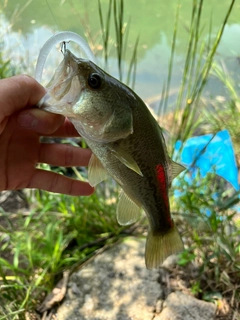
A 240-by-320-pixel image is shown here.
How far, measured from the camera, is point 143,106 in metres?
1.11

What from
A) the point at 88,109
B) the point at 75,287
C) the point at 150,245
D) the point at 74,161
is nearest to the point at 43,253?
the point at 75,287

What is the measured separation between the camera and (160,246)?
53.8 inches

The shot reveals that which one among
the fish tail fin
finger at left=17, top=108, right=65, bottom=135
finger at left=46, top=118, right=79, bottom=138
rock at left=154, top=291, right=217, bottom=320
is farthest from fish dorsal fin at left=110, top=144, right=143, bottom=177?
rock at left=154, top=291, right=217, bottom=320

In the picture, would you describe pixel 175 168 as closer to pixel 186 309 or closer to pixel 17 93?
pixel 17 93

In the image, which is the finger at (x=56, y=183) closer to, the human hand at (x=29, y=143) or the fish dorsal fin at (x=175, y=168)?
the human hand at (x=29, y=143)

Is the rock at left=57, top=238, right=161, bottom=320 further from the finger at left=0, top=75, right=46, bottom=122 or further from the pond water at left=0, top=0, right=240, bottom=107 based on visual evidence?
the pond water at left=0, top=0, right=240, bottom=107

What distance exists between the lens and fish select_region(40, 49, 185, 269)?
102 cm

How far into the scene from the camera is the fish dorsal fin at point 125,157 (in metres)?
1.06

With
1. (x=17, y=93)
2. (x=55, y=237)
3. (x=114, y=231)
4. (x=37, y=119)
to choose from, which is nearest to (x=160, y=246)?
(x=37, y=119)

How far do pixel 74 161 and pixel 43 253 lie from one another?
0.75m

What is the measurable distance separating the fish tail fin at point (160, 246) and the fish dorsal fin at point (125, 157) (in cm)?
39

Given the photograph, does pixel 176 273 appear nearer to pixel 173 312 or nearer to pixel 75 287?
pixel 173 312

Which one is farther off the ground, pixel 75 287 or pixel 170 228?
pixel 170 228

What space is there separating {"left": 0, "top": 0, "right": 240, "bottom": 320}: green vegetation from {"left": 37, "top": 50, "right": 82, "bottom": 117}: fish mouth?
2.25 ft
